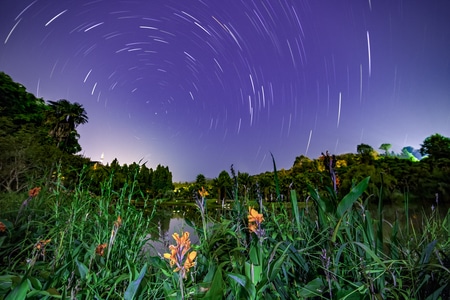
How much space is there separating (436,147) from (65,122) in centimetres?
4394

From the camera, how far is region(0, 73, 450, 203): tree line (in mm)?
2709

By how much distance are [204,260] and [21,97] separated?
3433cm

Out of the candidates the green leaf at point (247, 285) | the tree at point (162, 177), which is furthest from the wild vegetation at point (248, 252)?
the tree at point (162, 177)

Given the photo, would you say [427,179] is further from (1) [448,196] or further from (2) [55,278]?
(2) [55,278]

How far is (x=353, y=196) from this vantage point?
132cm

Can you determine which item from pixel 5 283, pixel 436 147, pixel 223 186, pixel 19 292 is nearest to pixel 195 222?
pixel 5 283

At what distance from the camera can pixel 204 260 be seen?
167 cm

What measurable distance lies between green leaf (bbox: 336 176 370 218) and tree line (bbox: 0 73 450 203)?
0.10m

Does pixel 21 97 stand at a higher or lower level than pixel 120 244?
higher

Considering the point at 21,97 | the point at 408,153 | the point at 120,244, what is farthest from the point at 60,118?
the point at 408,153

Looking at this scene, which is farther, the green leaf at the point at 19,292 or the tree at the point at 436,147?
the tree at the point at 436,147

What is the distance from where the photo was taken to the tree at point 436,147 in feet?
72.2

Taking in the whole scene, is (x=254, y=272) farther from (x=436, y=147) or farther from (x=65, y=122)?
(x=65, y=122)

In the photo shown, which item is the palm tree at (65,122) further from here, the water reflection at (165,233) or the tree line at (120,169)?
the water reflection at (165,233)
